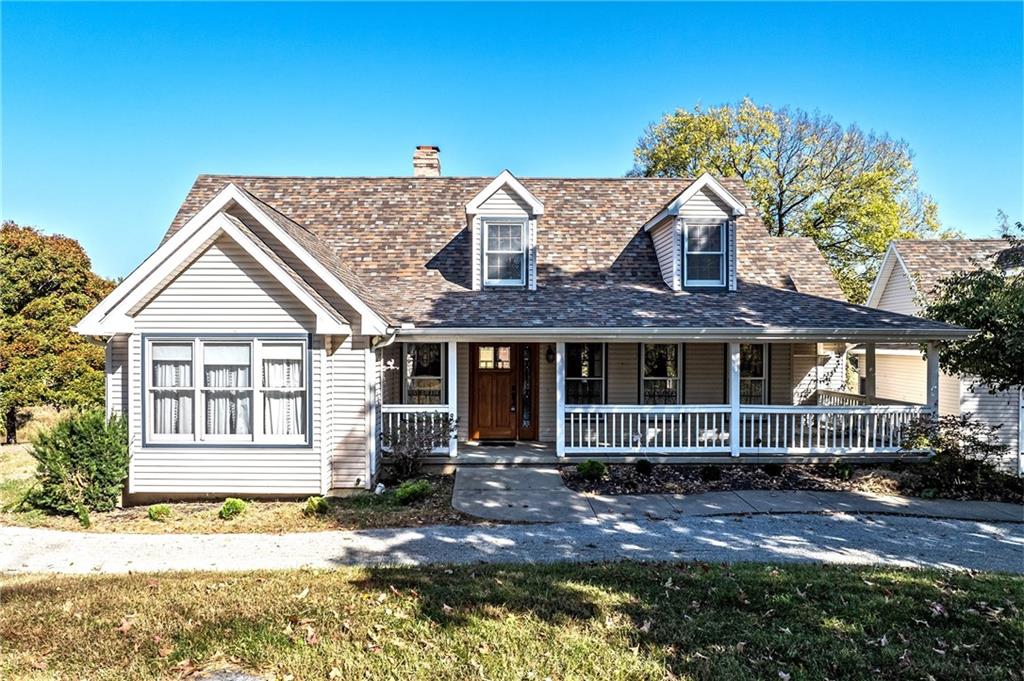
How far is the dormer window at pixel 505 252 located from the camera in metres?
13.7

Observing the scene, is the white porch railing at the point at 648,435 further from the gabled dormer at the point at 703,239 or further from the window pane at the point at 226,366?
the window pane at the point at 226,366

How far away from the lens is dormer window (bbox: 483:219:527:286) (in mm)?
13703

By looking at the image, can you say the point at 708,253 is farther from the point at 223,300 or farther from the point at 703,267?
the point at 223,300

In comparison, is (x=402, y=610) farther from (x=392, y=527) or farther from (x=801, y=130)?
(x=801, y=130)

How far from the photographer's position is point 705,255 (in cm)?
1381

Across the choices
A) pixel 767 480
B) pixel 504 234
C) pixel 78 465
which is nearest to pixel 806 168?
pixel 504 234

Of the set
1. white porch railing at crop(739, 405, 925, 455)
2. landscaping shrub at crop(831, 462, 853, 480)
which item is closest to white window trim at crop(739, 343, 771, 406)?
white porch railing at crop(739, 405, 925, 455)

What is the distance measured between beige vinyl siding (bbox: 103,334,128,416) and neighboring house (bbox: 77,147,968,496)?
0.11 ft

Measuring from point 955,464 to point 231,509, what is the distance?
12728 mm

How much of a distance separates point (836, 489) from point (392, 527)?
8.10 m

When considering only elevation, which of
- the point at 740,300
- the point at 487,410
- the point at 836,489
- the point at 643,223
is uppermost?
the point at 643,223

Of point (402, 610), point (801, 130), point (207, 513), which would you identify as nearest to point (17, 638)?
point (402, 610)

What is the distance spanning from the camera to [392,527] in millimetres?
8203

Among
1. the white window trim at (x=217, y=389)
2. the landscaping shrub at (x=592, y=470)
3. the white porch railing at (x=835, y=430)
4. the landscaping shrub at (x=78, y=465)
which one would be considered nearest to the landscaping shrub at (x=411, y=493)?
the white window trim at (x=217, y=389)
